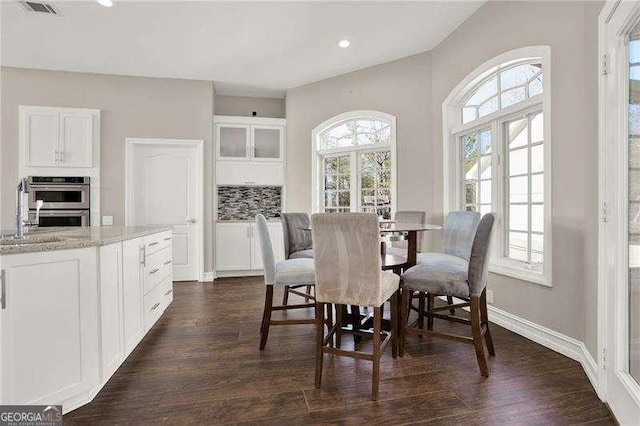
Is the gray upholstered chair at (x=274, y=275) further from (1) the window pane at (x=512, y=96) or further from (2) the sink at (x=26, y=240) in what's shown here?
(1) the window pane at (x=512, y=96)

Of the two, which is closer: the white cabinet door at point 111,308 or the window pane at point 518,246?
the white cabinet door at point 111,308

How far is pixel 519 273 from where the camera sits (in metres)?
2.79

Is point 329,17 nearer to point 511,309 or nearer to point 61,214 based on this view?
point 511,309

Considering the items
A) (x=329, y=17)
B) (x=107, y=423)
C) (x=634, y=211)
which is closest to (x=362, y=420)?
(x=107, y=423)

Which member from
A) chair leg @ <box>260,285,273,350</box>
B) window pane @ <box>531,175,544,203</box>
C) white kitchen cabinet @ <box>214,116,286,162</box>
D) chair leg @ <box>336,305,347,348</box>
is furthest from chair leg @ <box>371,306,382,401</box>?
white kitchen cabinet @ <box>214,116,286,162</box>

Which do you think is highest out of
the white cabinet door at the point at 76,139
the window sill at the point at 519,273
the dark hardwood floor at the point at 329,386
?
the white cabinet door at the point at 76,139

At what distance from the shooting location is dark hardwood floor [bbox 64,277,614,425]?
168 cm

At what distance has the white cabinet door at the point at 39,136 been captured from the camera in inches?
173

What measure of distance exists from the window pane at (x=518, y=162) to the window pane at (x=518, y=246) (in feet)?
1.86

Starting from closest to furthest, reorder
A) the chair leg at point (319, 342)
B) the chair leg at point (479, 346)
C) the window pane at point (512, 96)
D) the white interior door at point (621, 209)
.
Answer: the white interior door at point (621, 209) → the chair leg at point (319, 342) → the chair leg at point (479, 346) → the window pane at point (512, 96)

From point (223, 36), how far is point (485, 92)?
9.53ft

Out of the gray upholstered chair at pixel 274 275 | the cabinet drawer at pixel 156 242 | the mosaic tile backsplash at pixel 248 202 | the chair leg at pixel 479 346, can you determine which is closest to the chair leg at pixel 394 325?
the chair leg at pixel 479 346

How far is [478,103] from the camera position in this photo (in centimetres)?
346

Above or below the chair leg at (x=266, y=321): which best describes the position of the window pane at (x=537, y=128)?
above
